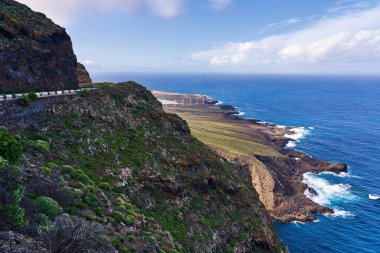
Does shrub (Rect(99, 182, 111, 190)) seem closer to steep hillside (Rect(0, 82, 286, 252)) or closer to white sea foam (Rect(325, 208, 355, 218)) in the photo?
steep hillside (Rect(0, 82, 286, 252))

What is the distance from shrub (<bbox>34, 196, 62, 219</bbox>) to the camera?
20.6m

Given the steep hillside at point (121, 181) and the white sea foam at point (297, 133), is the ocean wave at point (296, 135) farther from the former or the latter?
the steep hillside at point (121, 181)

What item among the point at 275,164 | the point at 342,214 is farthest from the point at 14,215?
the point at 275,164

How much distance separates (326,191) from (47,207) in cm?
9544

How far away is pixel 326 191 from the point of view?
9788cm

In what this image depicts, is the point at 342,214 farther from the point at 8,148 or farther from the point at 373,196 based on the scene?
the point at 8,148

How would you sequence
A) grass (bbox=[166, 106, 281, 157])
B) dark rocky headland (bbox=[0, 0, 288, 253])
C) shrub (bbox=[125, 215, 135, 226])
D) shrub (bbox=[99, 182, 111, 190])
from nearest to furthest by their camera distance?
dark rocky headland (bbox=[0, 0, 288, 253])
shrub (bbox=[125, 215, 135, 226])
shrub (bbox=[99, 182, 111, 190])
grass (bbox=[166, 106, 281, 157])

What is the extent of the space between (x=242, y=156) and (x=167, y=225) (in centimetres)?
7343

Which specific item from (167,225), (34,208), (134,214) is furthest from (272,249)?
(34,208)

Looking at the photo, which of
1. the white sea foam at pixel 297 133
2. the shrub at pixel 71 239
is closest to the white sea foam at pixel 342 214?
the white sea foam at pixel 297 133

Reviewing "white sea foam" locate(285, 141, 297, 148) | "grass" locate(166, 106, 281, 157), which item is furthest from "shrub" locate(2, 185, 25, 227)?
"white sea foam" locate(285, 141, 297, 148)

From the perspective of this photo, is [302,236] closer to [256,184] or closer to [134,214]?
[256,184]

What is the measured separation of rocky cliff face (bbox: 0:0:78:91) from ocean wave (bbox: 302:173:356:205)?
78233 mm

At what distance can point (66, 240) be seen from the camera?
15.7m
